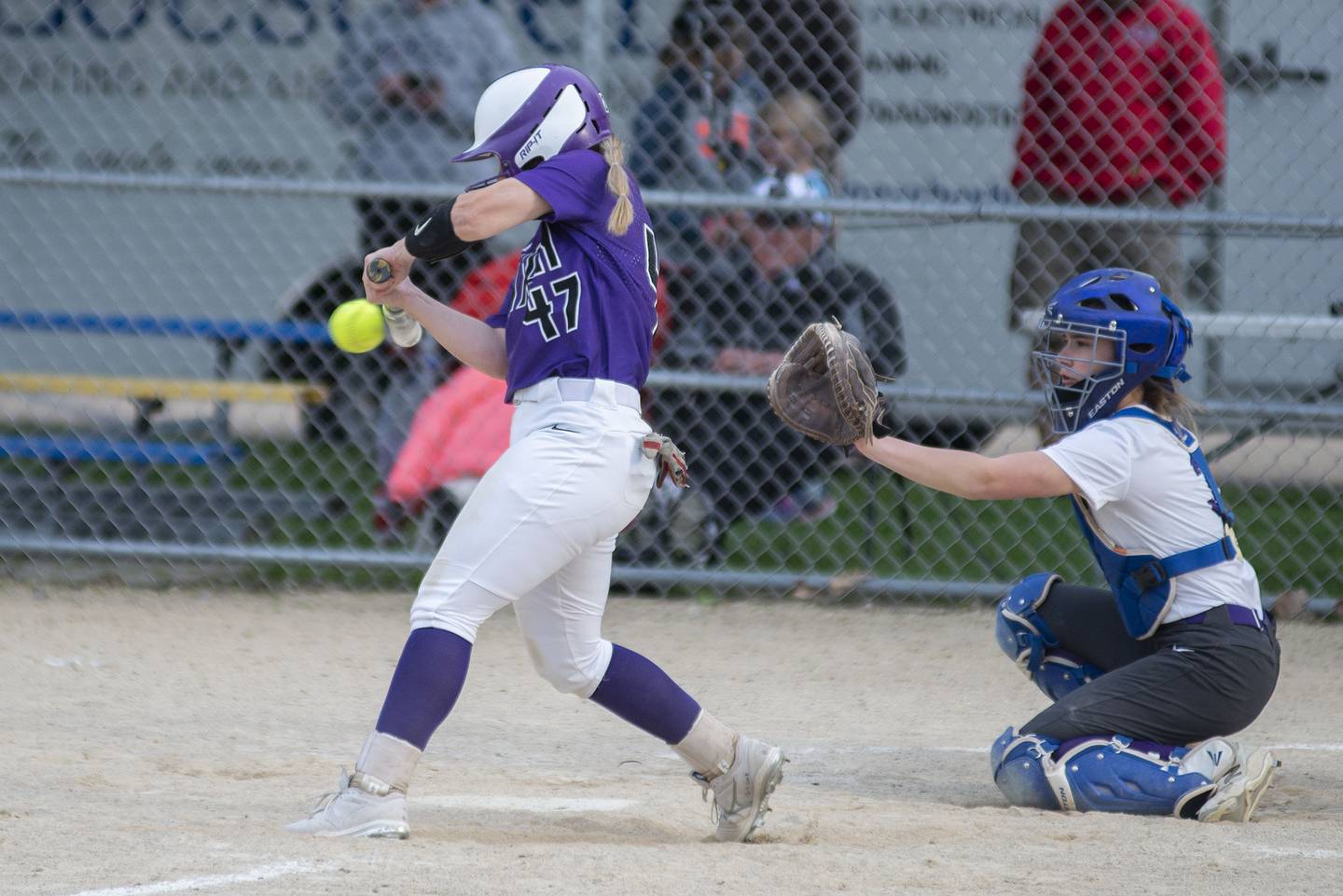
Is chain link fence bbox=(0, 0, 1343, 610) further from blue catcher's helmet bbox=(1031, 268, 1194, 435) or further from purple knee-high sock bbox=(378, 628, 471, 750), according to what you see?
purple knee-high sock bbox=(378, 628, 471, 750)

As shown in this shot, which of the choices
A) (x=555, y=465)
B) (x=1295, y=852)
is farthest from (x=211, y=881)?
(x=1295, y=852)

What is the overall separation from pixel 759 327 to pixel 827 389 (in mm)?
A: 2976

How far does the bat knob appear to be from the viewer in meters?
3.36

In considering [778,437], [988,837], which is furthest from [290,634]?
[988,837]

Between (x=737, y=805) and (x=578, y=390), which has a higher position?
(x=578, y=390)

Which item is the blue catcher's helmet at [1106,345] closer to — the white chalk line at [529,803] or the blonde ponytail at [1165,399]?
the blonde ponytail at [1165,399]

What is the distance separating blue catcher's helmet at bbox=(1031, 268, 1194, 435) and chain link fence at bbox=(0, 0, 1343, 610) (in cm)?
193

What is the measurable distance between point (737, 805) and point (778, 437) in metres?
3.03

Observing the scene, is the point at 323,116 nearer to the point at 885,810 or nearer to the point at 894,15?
the point at 894,15

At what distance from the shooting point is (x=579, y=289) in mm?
3320

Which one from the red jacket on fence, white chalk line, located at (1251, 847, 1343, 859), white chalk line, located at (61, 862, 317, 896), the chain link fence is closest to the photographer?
white chalk line, located at (61, 862, 317, 896)

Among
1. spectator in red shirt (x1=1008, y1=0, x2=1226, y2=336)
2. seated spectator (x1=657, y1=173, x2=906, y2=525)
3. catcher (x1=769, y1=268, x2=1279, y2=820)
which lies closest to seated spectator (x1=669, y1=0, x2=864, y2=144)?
seated spectator (x1=657, y1=173, x2=906, y2=525)

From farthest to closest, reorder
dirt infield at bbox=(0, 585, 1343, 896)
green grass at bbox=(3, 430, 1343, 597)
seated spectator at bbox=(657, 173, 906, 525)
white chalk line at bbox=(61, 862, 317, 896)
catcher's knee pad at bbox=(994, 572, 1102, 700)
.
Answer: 1. green grass at bbox=(3, 430, 1343, 597)
2. seated spectator at bbox=(657, 173, 906, 525)
3. catcher's knee pad at bbox=(994, 572, 1102, 700)
4. dirt infield at bbox=(0, 585, 1343, 896)
5. white chalk line at bbox=(61, 862, 317, 896)

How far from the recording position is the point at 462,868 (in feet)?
9.68
